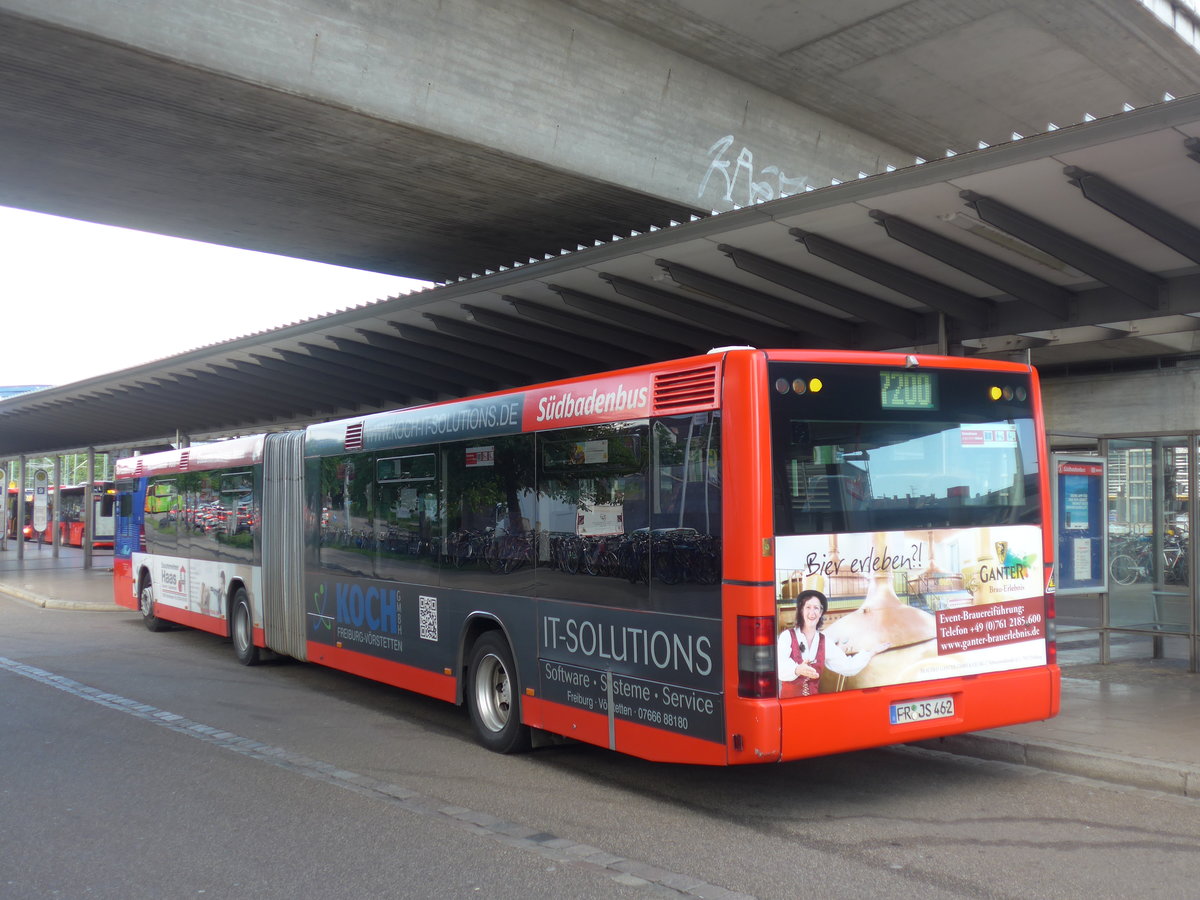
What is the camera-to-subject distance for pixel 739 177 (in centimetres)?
1759

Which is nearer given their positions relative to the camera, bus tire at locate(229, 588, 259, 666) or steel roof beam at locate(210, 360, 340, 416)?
bus tire at locate(229, 588, 259, 666)

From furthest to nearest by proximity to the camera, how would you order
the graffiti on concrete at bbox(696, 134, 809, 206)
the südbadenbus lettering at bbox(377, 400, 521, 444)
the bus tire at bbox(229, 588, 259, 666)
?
1. the graffiti on concrete at bbox(696, 134, 809, 206)
2. the bus tire at bbox(229, 588, 259, 666)
3. the südbadenbus lettering at bbox(377, 400, 521, 444)

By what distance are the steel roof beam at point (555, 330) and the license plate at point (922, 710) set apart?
8659mm

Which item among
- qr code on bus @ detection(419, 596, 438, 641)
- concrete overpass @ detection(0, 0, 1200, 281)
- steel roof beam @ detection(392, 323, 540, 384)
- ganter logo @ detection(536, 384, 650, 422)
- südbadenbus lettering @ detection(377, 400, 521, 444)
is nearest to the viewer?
ganter logo @ detection(536, 384, 650, 422)

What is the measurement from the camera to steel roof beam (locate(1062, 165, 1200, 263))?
A: 318 inches

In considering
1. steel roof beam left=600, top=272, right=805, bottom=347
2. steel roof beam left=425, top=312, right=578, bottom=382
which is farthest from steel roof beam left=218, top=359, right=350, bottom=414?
steel roof beam left=600, top=272, right=805, bottom=347

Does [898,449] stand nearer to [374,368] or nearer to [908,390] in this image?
[908,390]

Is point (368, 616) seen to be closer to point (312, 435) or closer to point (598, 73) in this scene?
point (312, 435)

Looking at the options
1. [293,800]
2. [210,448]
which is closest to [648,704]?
[293,800]

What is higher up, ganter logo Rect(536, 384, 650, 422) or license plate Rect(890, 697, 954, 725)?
ganter logo Rect(536, 384, 650, 422)

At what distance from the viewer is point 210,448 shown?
15.3 m

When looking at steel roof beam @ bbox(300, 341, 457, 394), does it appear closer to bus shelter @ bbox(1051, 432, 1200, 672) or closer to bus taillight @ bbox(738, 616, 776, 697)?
bus shelter @ bbox(1051, 432, 1200, 672)

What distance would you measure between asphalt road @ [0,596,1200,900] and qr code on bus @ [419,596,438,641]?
0.84 meters

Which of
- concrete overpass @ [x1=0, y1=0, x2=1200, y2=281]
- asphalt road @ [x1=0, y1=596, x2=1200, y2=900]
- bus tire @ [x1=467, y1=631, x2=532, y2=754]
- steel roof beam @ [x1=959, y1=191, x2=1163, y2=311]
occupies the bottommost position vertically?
asphalt road @ [x1=0, y1=596, x2=1200, y2=900]
